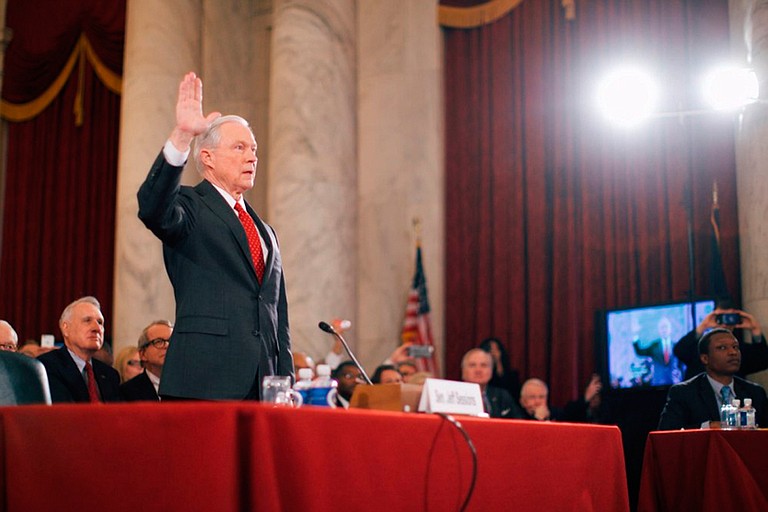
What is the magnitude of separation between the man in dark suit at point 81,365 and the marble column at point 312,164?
2829 mm

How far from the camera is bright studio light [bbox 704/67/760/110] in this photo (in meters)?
6.50

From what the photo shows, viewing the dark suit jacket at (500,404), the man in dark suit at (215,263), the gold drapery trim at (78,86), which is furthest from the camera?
the gold drapery trim at (78,86)

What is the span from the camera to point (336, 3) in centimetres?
850

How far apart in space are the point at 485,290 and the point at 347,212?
136 cm

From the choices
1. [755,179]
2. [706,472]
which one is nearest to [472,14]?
[755,179]

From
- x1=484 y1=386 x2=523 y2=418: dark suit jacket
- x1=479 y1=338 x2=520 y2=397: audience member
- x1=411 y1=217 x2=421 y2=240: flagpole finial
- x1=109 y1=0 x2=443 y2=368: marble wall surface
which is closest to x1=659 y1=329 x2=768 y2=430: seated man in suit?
x1=484 y1=386 x2=523 y2=418: dark suit jacket

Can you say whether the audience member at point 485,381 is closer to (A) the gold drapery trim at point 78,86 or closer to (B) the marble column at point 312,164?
(B) the marble column at point 312,164

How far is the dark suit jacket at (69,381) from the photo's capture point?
4828mm

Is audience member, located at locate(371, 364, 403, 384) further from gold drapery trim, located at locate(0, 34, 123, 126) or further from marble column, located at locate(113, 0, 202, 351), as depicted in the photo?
gold drapery trim, located at locate(0, 34, 123, 126)

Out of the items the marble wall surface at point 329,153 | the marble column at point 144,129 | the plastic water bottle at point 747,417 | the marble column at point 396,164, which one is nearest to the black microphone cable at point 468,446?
the plastic water bottle at point 747,417

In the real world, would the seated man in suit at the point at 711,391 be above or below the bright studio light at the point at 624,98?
below

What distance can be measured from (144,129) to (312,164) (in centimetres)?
152

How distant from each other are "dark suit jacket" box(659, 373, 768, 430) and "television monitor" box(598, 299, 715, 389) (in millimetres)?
958

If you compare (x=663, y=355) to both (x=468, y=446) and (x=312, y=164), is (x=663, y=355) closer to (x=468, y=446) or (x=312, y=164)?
(x=312, y=164)
